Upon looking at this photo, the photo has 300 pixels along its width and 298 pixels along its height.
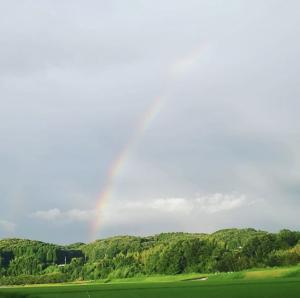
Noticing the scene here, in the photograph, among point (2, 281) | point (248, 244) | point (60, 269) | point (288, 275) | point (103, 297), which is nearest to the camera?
point (103, 297)

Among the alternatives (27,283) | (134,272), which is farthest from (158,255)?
(27,283)

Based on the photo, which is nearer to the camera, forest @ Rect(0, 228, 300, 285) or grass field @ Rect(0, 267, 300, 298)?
grass field @ Rect(0, 267, 300, 298)

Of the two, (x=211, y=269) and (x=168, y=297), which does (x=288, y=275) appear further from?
(x=168, y=297)

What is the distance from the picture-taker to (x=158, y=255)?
147m

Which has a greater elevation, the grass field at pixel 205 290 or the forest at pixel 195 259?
the forest at pixel 195 259

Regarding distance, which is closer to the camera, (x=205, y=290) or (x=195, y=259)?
(x=205, y=290)

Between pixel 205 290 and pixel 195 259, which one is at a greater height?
pixel 195 259

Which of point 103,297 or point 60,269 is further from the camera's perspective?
point 60,269

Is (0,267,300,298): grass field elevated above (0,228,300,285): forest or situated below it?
below

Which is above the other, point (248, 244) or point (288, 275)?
point (248, 244)

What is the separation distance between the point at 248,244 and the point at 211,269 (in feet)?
39.8

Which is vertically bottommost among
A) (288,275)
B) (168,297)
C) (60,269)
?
(168,297)

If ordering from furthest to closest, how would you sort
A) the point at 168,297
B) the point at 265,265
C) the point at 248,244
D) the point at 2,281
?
the point at 2,281
the point at 248,244
the point at 265,265
the point at 168,297

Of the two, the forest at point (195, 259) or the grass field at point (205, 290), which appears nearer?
the grass field at point (205, 290)
